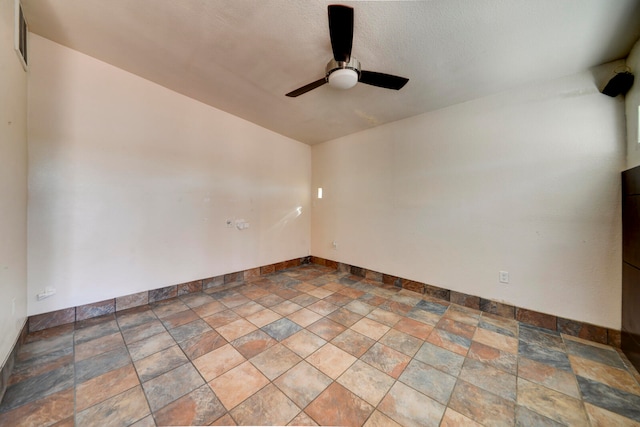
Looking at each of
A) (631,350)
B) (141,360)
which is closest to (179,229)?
(141,360)

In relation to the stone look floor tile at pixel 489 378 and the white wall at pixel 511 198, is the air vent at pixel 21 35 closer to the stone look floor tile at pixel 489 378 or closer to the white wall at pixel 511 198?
the white wall at pixel 511 198

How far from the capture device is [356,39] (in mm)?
1741

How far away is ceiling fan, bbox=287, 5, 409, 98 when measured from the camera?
4.24ft

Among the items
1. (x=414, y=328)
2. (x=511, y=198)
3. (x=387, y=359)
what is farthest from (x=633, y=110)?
(x=387, y=359)

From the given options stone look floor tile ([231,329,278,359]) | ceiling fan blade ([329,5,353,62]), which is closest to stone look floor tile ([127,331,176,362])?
stone look floor tile ([231,329,278,359])

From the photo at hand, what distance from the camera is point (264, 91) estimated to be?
257 cm

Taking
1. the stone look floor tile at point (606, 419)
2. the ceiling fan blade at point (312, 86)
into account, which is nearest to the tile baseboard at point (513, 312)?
the stone look floor tile at point (606, 419)

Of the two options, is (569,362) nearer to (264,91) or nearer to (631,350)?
(631,350)

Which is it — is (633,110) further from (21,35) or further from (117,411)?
(21,35)

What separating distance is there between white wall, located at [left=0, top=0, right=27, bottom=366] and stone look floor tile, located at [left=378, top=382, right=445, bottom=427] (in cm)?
244

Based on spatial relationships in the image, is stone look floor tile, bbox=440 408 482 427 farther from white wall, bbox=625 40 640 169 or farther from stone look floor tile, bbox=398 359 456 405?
white wall, bbox=625 40 640 169

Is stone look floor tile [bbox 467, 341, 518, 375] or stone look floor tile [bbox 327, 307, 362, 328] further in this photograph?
stone look floor tile [bbox 327, 307, 362, 328]

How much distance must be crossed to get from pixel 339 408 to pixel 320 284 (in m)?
2.07

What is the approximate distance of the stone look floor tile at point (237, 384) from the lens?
4.41 feet
